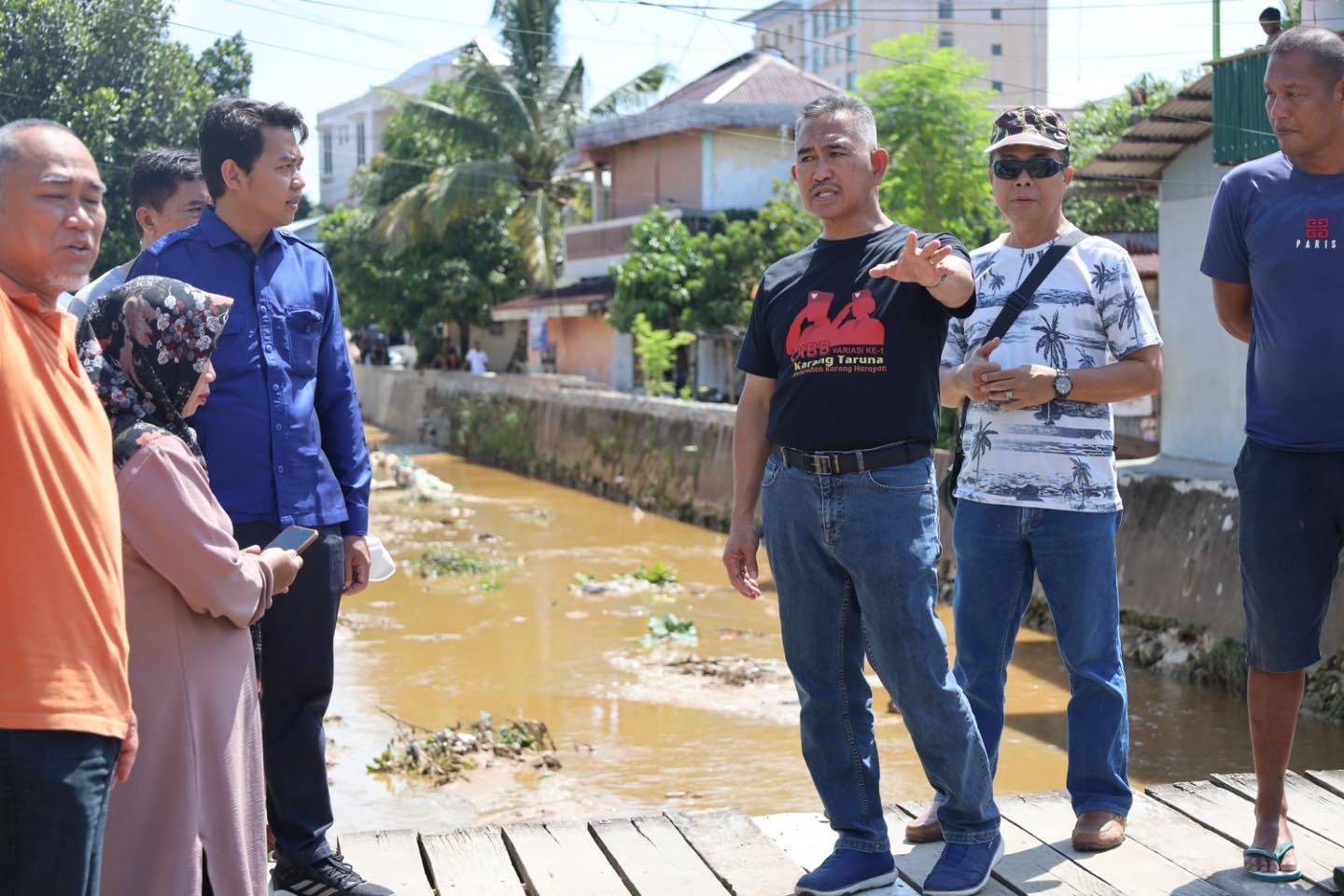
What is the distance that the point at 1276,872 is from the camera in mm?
3605

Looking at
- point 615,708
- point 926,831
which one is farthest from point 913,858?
point 615,708

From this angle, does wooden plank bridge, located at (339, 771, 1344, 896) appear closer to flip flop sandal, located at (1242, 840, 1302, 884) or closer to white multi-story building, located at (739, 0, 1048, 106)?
flip flop sandal, located at (1242, 840, 1302, 884)

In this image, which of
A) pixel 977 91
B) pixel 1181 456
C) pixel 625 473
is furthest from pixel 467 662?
pixel 977 91

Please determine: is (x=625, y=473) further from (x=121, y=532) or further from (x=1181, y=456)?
(x=121, y=532)

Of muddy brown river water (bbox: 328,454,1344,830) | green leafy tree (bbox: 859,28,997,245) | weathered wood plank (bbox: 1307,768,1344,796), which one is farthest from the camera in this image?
green leafy tree (bbox: 859,28,997,245)

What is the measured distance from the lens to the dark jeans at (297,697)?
11.7ft

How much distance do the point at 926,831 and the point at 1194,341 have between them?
32.3 feet

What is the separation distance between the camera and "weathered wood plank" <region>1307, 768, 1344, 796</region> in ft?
14.2

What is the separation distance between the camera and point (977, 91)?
19.1 metres

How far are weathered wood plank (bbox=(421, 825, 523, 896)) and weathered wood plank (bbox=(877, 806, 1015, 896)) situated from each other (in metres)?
0.99

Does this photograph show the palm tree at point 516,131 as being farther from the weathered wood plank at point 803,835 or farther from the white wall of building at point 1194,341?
the weathered wood plank at point 803,835

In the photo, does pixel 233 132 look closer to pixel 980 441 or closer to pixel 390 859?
pixel 390 859

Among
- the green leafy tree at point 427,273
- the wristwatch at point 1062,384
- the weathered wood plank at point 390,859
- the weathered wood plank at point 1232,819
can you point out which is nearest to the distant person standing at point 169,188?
the weathered wood plank at point 390,859

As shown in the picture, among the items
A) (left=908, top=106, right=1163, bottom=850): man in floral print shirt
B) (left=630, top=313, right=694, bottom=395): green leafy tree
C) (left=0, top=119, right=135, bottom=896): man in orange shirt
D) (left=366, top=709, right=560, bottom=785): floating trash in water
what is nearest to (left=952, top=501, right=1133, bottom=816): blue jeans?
(left=908, top=106, right=1163, bottom=850): man in floral print shirt
